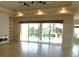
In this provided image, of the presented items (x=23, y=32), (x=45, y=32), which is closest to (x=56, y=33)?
(x=45, y=32)

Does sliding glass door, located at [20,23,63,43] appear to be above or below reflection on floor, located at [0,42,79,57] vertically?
above

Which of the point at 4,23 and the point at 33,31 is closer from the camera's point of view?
the point at 33,31

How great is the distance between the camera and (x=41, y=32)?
270 centimetres

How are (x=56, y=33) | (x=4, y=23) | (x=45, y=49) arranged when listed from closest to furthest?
(x=56, y=33)
(x=4, y=23)
(x=45, y=49)

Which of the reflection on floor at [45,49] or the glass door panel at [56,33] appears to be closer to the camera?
the glass door panel at [56,33]

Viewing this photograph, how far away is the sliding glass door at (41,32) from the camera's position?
266 cm

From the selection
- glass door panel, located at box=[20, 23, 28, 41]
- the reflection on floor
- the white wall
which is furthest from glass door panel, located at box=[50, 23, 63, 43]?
the white wall

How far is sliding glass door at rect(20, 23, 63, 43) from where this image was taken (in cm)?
266

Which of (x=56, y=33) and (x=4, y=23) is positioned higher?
(x=4, y=23)

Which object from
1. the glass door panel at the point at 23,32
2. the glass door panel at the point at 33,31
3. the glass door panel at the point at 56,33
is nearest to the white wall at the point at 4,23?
the glass door panel at the point at 23,32

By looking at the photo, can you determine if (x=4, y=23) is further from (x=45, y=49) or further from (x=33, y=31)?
(x=45, y=49)

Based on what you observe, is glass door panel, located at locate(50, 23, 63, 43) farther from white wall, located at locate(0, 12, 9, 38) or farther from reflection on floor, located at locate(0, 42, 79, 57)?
white wall, located at locate(0, 12, 9, 38)

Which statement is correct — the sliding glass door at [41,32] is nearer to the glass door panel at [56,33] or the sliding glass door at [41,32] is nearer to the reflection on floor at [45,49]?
the glass door panel at [56,33]

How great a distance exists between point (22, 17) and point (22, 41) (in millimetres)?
609
